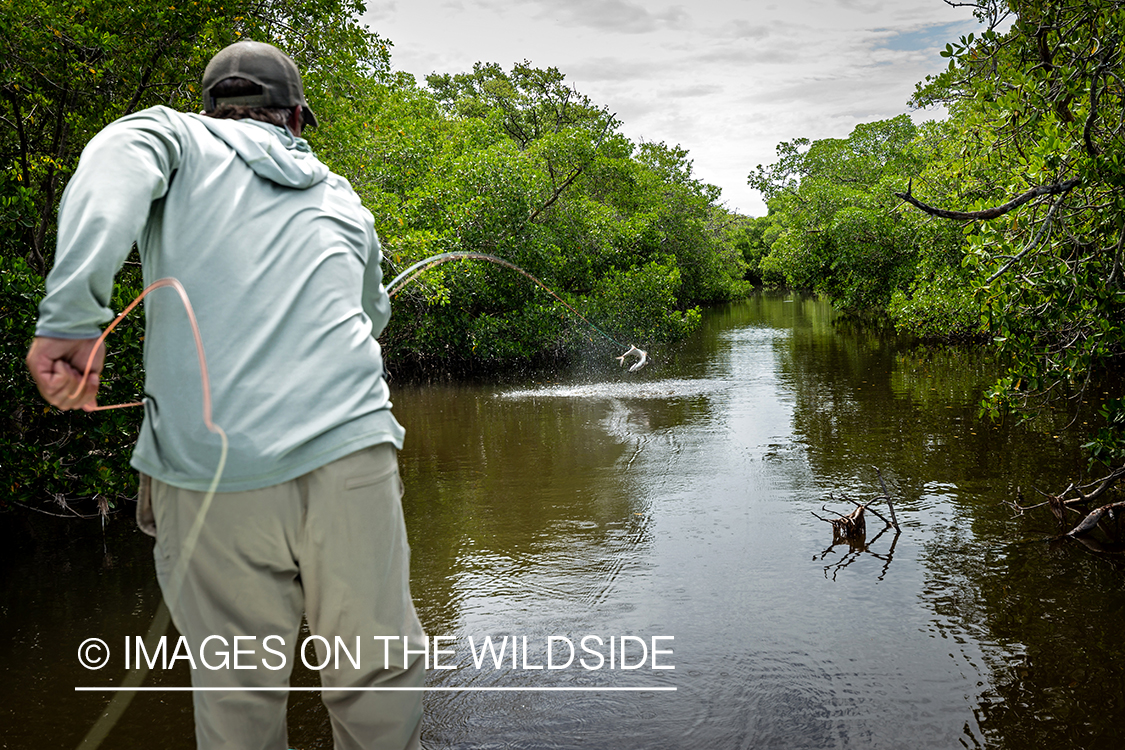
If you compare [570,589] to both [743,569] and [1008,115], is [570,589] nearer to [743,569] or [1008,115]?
[743,569]

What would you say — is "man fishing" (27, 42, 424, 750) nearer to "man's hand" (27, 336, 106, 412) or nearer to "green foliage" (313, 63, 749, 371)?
"man's hand" (27, 336, 106, 412)

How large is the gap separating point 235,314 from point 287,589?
0.64 metres

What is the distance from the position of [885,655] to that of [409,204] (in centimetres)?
1088

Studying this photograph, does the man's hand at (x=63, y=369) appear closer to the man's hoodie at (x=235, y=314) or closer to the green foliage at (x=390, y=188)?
the man's hoodie at (x=235, y=314)

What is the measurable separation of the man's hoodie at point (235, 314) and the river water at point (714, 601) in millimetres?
1908

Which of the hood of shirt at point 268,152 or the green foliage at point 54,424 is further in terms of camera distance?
the green foliage at point 54,424

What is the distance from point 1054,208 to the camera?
16.4ft

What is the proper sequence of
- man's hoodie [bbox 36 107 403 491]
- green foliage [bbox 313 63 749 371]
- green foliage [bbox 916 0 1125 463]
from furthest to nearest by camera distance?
green foliage [bbox 313 63 749 371] < green foliage [bbox 916 0 1125 463] < man's hoodie [bbox 36 107 403 491]

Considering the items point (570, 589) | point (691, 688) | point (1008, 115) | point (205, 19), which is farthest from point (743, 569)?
point (205, 19)

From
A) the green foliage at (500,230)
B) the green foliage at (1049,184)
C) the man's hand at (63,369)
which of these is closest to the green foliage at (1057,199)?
the green foliage at (1049,184)

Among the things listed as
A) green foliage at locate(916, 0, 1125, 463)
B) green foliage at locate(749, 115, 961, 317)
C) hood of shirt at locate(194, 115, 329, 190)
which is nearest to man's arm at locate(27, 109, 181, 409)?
hood of shirt at locate(194, 115, 329, 190)

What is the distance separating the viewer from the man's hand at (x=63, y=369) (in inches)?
65.1

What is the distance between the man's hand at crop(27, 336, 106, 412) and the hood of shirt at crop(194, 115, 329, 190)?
0.55m

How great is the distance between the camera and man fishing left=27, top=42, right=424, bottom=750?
1808mm
